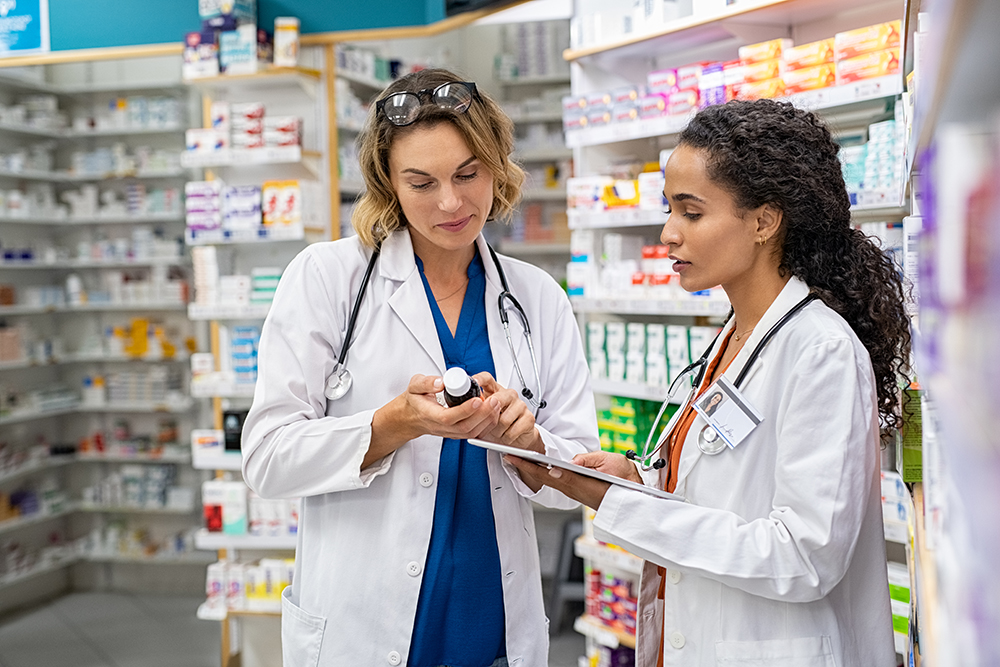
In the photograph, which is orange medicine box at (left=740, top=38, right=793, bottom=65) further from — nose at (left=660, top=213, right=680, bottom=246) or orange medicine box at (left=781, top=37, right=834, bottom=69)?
nose at (left=660, top=213, right=680, bottom=246)

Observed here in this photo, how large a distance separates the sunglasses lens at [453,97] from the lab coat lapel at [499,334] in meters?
0.33

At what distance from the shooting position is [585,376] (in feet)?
6.79

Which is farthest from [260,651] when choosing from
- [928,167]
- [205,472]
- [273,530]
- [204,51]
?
[928,167]

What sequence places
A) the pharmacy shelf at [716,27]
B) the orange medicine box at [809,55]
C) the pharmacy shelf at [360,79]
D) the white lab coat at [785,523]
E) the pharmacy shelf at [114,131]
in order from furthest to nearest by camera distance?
the pharmacy shelf at [114,131] → the pharmacy shelf at [360,79] → the pharmacy shelf at [716,27] → the orange medicine box at [809,55] → the white lab coat at [785,523]

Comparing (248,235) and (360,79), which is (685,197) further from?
(360,79)

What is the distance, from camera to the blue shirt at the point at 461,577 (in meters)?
1.77

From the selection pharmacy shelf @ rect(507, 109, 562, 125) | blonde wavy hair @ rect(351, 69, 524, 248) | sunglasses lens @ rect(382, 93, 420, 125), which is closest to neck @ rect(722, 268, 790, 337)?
blonde wavy hair @ rect(351, 69, 524, 248)

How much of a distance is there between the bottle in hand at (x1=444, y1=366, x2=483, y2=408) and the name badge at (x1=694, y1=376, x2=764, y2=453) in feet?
1.30

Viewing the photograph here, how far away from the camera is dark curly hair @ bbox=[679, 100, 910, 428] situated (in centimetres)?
154

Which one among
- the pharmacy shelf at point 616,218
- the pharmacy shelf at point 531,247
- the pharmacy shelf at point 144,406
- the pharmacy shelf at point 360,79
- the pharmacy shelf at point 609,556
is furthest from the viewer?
the pharmacy shelf at point 531,247

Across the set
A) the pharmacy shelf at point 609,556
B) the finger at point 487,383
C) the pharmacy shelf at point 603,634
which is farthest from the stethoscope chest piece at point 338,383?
the pharmacy shelf at point 603,634

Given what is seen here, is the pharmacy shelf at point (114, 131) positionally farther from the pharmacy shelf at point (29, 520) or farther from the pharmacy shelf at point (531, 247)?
the pharmacy shelf at point (29, 520)

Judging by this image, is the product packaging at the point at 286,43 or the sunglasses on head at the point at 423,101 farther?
the product packaging at the point at 286,43

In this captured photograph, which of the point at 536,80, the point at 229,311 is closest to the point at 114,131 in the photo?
the point at 229,311
